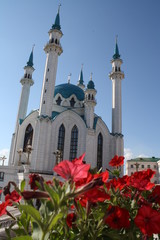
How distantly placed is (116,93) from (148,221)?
32.1 m

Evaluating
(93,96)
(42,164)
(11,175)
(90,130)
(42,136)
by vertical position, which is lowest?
(11,175)

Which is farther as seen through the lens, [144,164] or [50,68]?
[144,164]

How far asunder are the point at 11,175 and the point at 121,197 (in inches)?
943

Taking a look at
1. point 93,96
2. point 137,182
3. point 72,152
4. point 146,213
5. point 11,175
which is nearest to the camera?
point 146,213

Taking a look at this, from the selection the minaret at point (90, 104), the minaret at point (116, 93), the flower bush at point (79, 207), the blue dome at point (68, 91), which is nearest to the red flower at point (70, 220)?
the flower bush at point (79, 207)

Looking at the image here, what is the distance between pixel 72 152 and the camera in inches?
1065

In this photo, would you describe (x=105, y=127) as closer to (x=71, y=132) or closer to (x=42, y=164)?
(x=71, y=132)

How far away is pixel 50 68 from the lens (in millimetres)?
28438

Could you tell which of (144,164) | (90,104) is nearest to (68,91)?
(90,104)

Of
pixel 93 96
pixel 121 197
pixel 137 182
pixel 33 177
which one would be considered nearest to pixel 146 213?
pixel 137 182

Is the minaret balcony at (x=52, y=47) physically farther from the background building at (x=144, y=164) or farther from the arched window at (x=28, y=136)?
the background building at (x=144, y=164)

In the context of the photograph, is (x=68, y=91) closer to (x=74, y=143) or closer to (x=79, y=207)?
(x=74, y=143)

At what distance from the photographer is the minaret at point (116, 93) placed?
101 ft

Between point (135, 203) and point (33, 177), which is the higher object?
point (33, 177)
